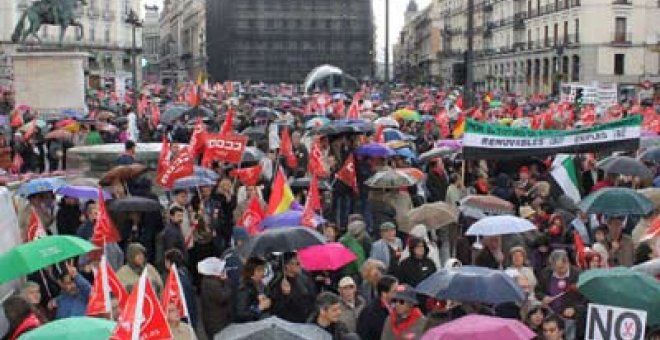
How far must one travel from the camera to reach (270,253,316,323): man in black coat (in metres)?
7.30

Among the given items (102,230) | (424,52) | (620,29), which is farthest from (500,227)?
(424,52)

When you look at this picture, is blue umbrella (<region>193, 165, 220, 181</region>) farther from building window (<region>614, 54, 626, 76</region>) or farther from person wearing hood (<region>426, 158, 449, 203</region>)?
building window (<region>614, 54, 626, 76</region>)

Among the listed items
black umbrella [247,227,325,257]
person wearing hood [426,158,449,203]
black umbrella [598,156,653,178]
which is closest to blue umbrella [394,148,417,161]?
person wearing hood [426,158,449,203]

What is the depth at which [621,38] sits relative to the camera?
210 ft

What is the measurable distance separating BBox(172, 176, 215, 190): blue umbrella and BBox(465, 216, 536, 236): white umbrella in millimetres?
3292

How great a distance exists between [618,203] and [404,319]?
11.6ft

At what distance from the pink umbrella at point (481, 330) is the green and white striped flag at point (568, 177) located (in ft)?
20.5

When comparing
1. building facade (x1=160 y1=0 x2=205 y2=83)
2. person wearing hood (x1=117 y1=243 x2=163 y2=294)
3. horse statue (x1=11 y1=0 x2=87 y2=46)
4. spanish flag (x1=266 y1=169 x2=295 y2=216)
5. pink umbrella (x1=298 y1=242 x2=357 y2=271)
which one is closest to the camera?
person wearing hood (x1=117 y1=243 x2=163 y2=294)

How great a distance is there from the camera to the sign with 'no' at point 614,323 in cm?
584

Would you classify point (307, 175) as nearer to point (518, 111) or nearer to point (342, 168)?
Answer: point (342, 168)

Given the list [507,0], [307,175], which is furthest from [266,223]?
[507,0]

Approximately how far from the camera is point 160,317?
18.3 feet

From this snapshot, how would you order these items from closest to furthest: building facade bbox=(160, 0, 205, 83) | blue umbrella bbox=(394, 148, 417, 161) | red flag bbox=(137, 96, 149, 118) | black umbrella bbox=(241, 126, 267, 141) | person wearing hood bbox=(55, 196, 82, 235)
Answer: person wearing hood bbox=(55, 196, 82, 235) → blue umbrella bbox=(394, 148, 417, 161) → black umbrella bbox=(241, 126, 267, 141) → red flag bbox=(137, 96, 149, 118) → building facade bbox=(160, 0, 205, 83)

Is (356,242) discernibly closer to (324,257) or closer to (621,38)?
(324,257)
